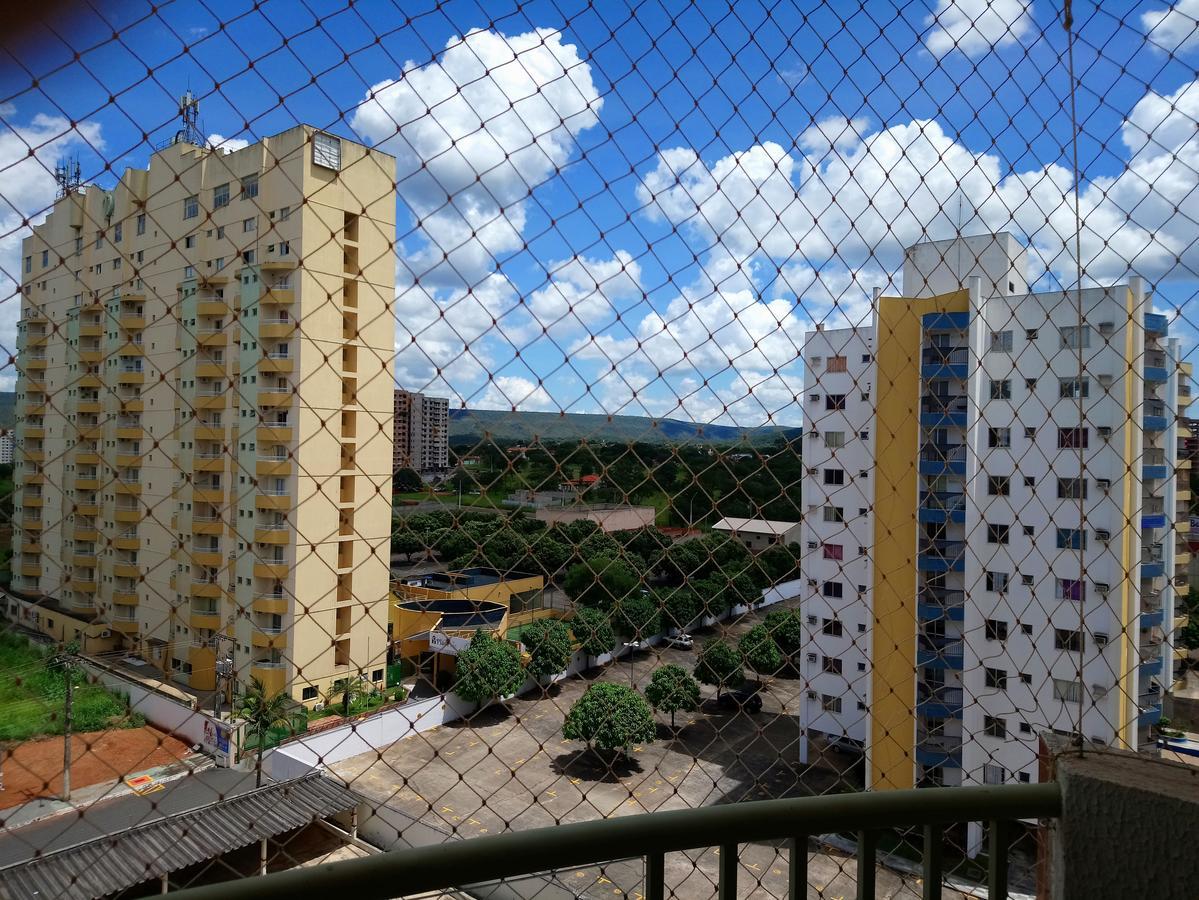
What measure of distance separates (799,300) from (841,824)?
0.86 meters

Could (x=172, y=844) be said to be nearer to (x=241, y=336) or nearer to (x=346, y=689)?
(x=346, y=689)

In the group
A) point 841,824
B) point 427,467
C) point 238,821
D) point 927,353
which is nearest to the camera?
point 841,824

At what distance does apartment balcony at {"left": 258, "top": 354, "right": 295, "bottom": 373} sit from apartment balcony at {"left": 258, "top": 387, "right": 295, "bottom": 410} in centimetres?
3

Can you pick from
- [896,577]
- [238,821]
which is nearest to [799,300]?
[238,821]

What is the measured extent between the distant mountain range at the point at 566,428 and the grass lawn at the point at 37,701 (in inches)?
25.3

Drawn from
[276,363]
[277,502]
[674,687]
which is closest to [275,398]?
[276,363]

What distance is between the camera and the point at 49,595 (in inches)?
37.1

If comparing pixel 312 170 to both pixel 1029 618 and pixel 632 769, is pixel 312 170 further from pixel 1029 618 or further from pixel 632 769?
pixel 632 769

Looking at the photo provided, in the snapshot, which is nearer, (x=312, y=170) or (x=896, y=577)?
(x=312, y=170)

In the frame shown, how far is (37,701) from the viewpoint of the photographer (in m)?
3.47

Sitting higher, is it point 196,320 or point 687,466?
point 196,320

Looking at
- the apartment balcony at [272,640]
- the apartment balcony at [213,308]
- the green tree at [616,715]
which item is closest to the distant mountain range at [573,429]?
the apartment balcony at [272,640]

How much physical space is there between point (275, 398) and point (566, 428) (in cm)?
50

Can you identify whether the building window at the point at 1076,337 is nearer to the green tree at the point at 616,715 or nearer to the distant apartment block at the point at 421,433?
the distant apartment block at the point at 421,433
